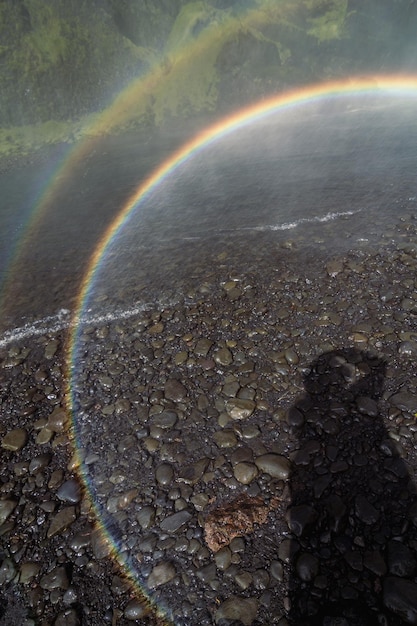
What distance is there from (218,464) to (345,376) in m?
2.90

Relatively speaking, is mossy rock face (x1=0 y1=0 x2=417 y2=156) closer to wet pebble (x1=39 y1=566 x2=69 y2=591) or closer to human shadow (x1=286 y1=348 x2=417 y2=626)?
human shadow (x1=286 y1=348 x2=417 y2=626)

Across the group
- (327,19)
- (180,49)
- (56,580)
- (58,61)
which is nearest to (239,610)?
(56,580)

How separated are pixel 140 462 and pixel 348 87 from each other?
7067 cm

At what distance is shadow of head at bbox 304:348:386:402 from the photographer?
6.61m

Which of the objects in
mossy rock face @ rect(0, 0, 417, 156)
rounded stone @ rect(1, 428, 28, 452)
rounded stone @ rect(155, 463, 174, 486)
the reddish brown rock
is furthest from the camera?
mossy rock face @ rect(0, 0, 417, 156)

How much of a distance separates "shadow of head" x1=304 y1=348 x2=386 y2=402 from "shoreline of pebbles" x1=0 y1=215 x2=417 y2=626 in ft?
0.16

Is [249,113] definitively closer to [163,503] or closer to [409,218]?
[409,218]

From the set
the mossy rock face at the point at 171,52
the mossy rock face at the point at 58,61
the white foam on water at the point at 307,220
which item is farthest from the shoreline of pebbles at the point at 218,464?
the mossy rock face at the point at 58,61

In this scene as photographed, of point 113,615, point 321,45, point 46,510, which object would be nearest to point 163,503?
point 113,615

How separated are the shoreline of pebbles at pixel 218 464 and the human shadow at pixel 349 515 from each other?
19 mm

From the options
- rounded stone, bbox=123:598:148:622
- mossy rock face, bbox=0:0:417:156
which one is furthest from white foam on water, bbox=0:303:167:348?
mossy rock face, bbox=0:0:417:156

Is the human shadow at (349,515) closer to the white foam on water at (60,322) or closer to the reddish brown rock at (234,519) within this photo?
the reddish brown rock at (234,519)

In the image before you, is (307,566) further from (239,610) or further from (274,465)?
(274,465)

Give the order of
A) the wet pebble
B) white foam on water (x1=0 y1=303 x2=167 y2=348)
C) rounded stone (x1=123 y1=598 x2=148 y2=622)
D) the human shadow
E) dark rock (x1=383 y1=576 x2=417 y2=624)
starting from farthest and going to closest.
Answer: white foam on water (x1=0 y1=303 x2=167 y2=348), the wet pebble, rounded stone (x1=123 y1=598 x2=148 y2=622), the human shadow, dark rock (x1=383 y1=576 x2=417 y2=624)
